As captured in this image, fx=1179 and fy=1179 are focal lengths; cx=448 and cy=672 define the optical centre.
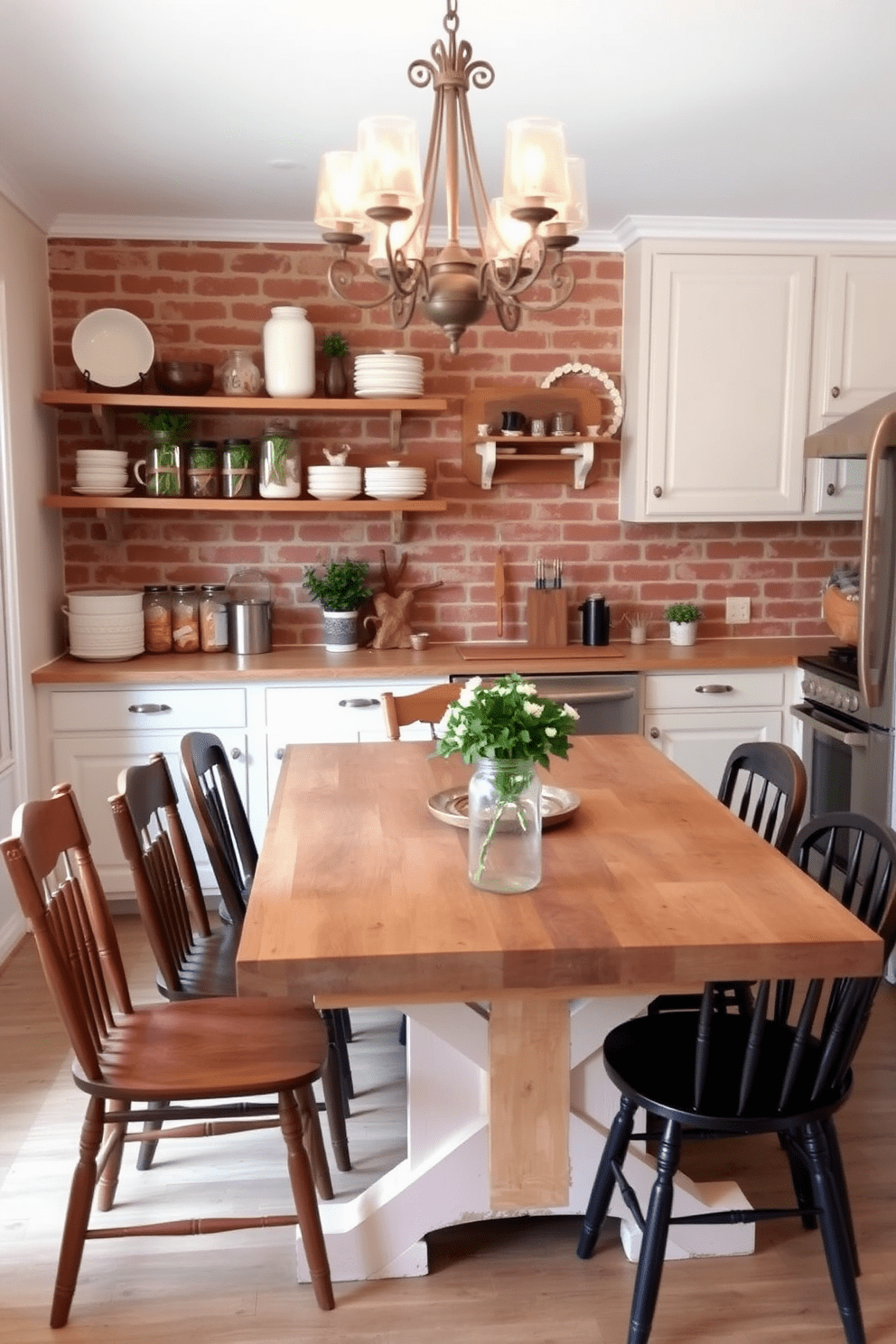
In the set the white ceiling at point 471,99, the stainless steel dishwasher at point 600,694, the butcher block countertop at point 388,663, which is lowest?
the stainless steel dishwasher at point 600,694

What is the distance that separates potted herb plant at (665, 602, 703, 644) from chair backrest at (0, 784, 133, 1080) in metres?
2.71

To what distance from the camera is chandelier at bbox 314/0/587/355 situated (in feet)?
6.27

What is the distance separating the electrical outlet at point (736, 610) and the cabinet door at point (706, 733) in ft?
1.92

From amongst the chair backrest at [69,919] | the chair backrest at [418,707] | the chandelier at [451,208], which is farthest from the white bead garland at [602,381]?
the chair backrest at [69,919]

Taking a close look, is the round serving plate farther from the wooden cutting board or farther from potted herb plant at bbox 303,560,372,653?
potted herb plant at bbox 303,560,372,653

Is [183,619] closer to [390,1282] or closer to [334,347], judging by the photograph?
[334,347]

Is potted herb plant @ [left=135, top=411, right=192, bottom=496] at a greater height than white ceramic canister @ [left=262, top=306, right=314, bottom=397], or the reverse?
white ceramic canister @ [left=262, top=306, right=314, bottom=397]

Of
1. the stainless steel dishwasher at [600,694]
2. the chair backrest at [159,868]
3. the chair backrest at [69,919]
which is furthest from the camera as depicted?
the stainless steel dishwasher at [600,694]

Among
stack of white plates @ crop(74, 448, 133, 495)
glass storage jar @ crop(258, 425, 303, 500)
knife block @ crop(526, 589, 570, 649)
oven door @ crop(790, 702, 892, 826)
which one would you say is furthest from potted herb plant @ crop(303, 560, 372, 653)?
oven door @ crop(790, 702, 892, 826)

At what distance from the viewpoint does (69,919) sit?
2051 millimetres

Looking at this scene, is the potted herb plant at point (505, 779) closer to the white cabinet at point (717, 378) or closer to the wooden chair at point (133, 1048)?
the wooden chair at point (133, 1048)

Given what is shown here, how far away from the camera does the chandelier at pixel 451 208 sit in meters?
1.91

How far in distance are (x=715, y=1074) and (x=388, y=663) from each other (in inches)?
89.3

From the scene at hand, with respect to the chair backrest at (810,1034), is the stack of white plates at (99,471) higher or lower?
higher
